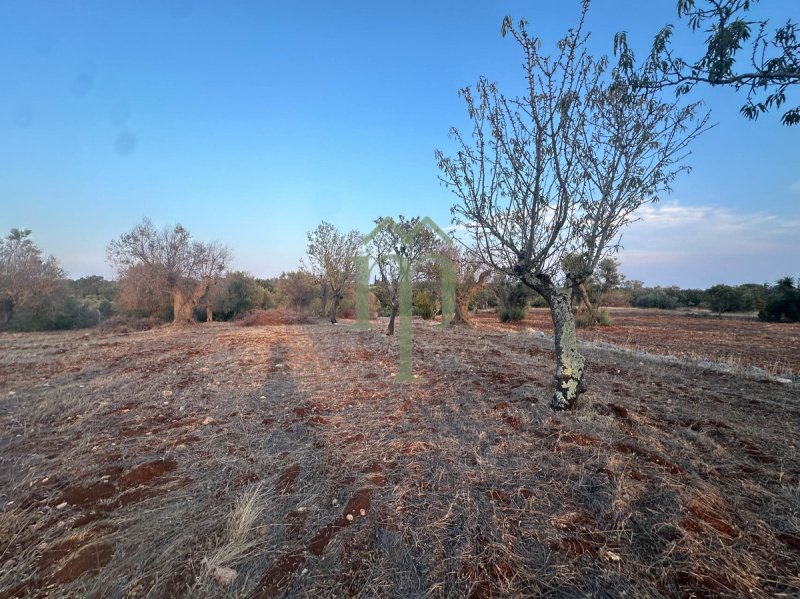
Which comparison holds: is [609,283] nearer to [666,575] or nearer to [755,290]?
[755,290]

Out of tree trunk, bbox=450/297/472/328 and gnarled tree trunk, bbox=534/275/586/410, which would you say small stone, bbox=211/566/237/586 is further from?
tree trunk, bbox=450/297/472/328

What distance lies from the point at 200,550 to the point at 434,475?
5.87ft

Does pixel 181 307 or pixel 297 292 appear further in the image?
pixel 297 292

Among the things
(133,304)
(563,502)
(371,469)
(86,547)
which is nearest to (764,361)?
(563,502)

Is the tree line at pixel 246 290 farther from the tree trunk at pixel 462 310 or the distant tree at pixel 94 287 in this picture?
the distant tree at pixel 94 287

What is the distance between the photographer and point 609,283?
23391 mm

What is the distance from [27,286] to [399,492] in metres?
26.8

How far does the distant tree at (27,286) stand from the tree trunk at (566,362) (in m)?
26.5

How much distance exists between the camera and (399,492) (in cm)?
271

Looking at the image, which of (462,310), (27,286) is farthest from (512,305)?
(27,286)

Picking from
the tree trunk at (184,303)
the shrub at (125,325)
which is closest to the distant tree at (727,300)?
the tree trunk at (184,303)

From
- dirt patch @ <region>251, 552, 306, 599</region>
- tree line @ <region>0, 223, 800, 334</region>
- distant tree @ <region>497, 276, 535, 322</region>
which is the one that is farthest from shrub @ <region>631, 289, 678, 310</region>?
dirt patch @ <region>251, 552, 306, 599</region>

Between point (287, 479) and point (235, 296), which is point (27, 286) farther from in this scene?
point (287, 479)

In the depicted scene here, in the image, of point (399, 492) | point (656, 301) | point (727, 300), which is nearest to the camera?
point (399, 492)
